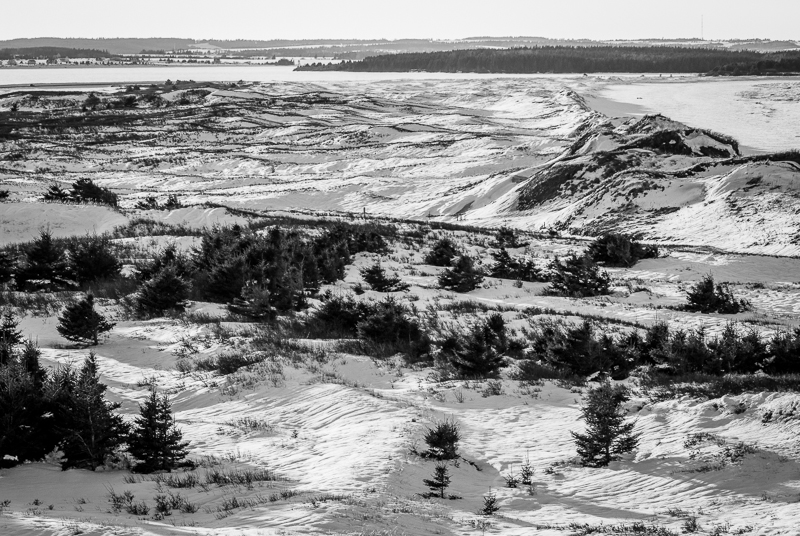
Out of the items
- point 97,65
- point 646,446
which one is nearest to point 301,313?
point 646,446

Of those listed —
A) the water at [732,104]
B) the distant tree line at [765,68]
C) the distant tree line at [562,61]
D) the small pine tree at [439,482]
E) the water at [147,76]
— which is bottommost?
the small pine tree at [439,482]

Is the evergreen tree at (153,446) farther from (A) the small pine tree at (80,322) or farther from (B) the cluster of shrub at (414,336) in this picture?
(A) the small pine tree at (80,322)

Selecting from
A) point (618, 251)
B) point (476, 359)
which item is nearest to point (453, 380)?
point (476, 359)

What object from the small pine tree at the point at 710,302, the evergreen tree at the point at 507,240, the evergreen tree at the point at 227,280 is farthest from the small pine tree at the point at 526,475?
the evergreen tree at the point at 507,240

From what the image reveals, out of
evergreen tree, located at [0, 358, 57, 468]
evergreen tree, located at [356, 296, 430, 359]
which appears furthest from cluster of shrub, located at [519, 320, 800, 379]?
evergreen tree, located at [0, 358, 57, 468]

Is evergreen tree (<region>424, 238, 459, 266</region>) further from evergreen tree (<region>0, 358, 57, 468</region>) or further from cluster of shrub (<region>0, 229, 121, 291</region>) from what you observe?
evergreen tree (<region>0, 358, 57, 468</region>)
